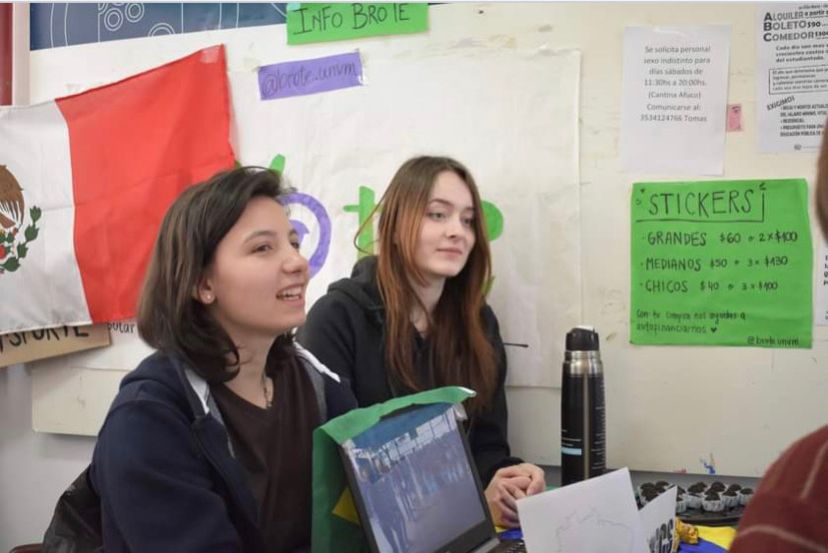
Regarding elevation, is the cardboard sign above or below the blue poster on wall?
below

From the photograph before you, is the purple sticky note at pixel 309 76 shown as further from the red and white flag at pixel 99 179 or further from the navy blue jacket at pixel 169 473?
the navy blue jacket at pixel 169 473

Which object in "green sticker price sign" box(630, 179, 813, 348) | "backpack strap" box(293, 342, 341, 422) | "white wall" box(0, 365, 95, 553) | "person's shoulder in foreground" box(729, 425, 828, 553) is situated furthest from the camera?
"white wall" box(0, 365, 95, 553)

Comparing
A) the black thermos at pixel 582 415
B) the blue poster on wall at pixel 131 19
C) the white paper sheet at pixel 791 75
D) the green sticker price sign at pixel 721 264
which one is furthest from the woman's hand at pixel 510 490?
the blue poster on wall at pixel 131 19

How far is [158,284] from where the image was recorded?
1124 mm

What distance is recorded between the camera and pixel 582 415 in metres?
1.46

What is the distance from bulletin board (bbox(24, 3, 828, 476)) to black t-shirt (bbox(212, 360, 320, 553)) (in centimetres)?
70

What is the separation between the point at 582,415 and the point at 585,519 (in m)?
0.61

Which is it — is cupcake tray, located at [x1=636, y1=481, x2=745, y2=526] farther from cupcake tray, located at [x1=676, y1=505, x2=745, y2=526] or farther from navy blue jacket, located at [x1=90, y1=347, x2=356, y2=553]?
navy blue jacket, located at [x1=90, y1=347, x2=356, y2=553]

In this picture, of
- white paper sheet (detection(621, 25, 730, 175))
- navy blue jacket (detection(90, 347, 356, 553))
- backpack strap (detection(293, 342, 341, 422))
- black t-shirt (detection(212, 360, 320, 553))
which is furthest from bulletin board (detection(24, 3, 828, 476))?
navy blue jacket (detection(90, 347, 356, 553))

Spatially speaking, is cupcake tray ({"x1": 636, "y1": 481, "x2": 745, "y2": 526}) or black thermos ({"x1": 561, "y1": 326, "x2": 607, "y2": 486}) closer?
cupcake tray ({"x1": 636, "y1": 481, "x2": 745, "y2": 526})

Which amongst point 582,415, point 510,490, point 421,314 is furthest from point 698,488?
point 421,314

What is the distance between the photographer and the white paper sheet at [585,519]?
83 centimetres

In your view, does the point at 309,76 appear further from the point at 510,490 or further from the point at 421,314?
the point at 510,490

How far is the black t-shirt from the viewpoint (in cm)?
111
